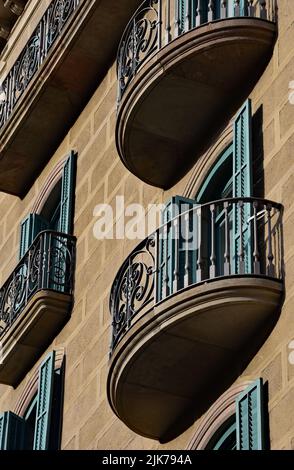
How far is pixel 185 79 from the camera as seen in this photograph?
17031 millimetres

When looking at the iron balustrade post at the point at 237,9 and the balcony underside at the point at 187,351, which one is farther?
the iron balustrade post at the point at 237,9

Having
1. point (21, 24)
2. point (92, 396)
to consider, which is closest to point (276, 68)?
point (92, 396)

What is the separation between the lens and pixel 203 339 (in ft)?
50.1

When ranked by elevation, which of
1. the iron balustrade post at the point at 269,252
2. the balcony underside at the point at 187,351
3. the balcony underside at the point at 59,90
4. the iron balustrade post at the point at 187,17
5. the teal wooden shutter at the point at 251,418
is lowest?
the teal wooden shutter at the point at 251,418

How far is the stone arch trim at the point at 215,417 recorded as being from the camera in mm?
14945

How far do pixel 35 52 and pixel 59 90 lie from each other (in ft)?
4.34

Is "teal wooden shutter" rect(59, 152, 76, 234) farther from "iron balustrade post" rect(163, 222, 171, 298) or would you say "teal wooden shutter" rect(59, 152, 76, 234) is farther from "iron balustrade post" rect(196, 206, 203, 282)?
"iron balustrade post" rect(196, 206, 203, 282)

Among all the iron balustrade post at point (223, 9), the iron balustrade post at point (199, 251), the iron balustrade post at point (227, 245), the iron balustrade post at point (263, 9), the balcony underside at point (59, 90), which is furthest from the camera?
the balcony underside at point (59, 90)

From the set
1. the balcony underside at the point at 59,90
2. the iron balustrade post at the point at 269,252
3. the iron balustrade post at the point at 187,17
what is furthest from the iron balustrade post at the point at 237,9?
the balcony underside at the point at 59,90

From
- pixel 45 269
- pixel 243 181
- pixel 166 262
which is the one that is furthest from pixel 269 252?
pixel 45 269

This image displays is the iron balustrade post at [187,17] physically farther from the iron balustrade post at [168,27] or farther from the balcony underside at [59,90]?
the balcony underside at [59,90]

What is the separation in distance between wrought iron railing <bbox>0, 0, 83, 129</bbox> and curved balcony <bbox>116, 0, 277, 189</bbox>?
313 centimetres

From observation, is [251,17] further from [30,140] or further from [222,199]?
[30,140]

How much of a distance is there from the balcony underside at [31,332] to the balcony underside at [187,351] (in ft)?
10.3
